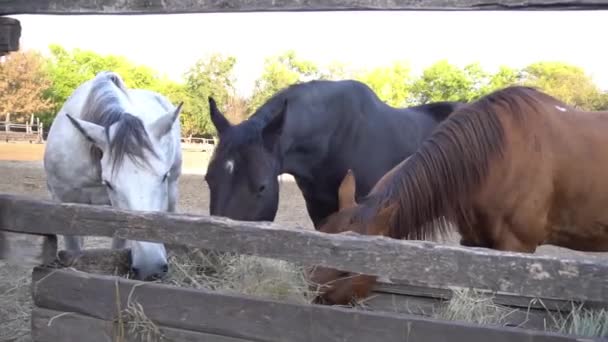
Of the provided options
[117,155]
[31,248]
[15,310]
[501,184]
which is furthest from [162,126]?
[501,184]

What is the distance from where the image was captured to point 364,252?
2.15 m

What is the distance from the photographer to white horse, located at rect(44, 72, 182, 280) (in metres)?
3.27

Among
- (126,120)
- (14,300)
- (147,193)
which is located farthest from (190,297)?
(14,300)

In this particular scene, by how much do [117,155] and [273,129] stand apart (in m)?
1.10

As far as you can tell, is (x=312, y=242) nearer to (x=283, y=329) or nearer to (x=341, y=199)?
(x=283, y=329)

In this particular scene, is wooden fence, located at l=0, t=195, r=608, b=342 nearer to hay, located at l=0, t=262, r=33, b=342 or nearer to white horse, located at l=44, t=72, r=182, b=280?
white horse, located at l=44, t=72, r=182, b=280

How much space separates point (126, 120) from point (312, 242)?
69.6 inches

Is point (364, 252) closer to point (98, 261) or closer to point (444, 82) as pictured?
point (98, 261)

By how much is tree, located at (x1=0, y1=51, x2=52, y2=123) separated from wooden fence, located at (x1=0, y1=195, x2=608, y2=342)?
42392 millimetres

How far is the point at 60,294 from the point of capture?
2750mm

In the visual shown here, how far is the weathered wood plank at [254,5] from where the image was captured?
2.24m

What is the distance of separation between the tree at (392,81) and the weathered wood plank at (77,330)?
4339 centimetres

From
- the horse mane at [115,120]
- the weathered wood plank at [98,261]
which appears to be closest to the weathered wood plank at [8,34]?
the horse mane at [115,120]

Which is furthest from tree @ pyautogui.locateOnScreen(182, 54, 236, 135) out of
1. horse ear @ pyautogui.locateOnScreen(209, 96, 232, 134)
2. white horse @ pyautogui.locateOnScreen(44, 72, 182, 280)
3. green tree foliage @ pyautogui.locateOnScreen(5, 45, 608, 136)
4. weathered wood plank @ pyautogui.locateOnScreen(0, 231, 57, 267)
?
weathered wood plank @ pyautogui.locateOnScreen(0, 231, 57, 267)
